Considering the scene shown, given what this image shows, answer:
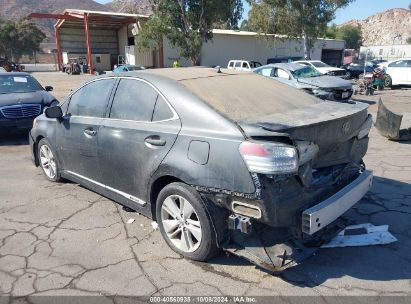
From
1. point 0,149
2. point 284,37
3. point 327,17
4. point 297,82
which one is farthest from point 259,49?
point 0,149

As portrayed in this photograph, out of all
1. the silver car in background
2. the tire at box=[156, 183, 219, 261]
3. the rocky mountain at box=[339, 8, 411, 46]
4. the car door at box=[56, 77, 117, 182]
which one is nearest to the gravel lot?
the tire at box=[156, 183, 219, 261]

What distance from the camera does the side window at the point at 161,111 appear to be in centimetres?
344

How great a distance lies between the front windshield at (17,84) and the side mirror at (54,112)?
486 cm

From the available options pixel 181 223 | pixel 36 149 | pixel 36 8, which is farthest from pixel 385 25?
pixel 181 223

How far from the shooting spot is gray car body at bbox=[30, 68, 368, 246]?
9.14 ft

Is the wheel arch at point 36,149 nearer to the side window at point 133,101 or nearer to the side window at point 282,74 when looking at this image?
the side window at point 133,101

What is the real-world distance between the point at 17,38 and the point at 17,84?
6779cm

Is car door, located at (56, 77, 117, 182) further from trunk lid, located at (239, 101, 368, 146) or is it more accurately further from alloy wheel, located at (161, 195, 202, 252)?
trunk lid, located at (239, 101, 368, 146)

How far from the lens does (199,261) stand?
3342 millimetres

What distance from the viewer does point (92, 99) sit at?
440 centimetres

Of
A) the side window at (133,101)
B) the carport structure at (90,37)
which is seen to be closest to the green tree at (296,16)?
the carport structure at (90,37)

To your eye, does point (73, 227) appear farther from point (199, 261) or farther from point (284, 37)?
point (284, 37)

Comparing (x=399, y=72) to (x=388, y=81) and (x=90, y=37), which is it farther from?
(x=90, y=37)

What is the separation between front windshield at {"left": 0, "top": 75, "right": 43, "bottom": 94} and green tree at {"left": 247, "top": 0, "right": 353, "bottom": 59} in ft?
73.4
